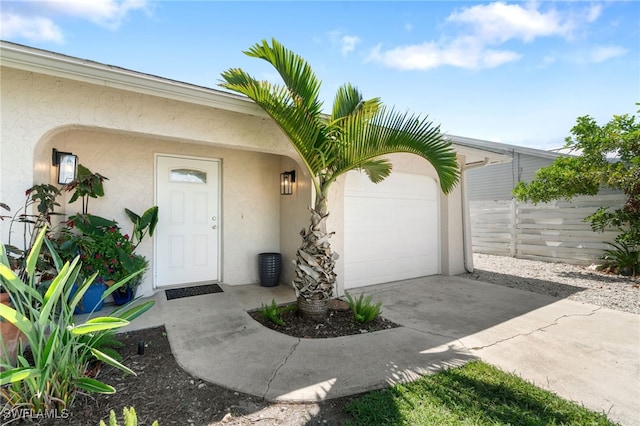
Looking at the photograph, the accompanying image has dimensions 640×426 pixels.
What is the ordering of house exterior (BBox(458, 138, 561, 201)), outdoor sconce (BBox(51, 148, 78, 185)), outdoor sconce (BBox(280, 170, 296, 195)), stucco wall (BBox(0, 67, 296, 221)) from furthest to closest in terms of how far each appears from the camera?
house exterior (BBox(458, 138, 561, 201)) < outdoor sconce (BBox(280, 170, 296, 195)) < outdoor sconce (BBox(51, 148, 78, 185)) < stucco wall (BBox(0, 67, 296, 221))

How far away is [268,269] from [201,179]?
7.02ft

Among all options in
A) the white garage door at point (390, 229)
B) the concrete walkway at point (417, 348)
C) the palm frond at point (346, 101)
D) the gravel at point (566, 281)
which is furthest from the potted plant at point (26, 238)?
the gravel at point (566, 281)

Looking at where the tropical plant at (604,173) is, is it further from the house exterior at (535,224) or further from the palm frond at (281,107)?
the palm frond at (281,107)

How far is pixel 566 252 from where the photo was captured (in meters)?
8.28

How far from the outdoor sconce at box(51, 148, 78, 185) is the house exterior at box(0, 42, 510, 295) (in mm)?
146

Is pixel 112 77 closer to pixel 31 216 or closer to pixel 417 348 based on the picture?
pixel 31 216

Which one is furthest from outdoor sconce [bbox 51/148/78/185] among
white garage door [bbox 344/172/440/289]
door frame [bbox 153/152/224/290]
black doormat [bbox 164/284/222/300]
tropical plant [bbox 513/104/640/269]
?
tropical plant [bbox 513/104/640/269]

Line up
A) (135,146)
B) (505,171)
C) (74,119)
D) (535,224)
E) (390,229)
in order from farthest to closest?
1. (505,171)
2. (535,224)
3. (390,229)
4. (135,146)
5. (74,119)

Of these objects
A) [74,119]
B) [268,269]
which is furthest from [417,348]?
[74,119]

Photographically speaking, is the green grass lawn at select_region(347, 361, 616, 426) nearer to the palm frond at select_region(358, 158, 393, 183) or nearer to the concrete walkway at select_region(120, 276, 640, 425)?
the concrete walkway at select_region(120, 276, 640, 425)

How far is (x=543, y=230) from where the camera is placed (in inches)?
345

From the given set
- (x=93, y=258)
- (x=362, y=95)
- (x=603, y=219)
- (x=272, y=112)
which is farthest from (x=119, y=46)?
(x=603, y=219)

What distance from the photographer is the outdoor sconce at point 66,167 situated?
377cm

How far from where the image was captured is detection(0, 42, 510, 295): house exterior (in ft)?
10.6
